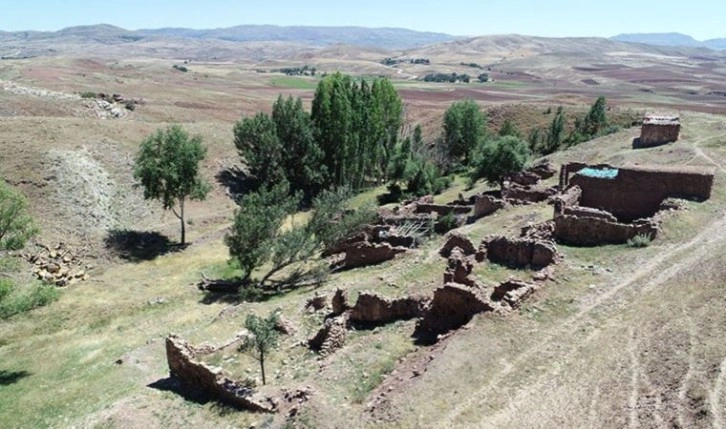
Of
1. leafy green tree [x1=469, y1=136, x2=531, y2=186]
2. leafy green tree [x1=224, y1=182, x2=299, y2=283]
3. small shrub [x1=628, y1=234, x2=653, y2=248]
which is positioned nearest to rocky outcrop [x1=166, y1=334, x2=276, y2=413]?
leafy green tree [x1=224, y1=182, x2=299, y2=283]

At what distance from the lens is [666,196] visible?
36.0 m

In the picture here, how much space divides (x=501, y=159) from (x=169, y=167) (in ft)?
87.8

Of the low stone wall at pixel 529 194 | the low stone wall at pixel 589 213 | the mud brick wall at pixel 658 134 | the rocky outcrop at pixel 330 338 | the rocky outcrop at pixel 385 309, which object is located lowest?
the rocky outcrop at pixel 330 338

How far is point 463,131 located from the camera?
78812mm

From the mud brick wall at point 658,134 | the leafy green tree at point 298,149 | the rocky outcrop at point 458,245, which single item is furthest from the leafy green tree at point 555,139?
the rocky outcrop at point 458,245

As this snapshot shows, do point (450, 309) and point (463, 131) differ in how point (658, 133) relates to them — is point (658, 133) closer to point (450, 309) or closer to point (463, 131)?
point (463, 131)

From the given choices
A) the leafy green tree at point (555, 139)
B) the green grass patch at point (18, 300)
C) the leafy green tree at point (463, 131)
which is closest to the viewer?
the green grass patch at point (18, 300)

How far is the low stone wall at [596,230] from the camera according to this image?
30109 millimetres

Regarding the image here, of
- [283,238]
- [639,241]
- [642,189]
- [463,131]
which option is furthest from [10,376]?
[463,131]

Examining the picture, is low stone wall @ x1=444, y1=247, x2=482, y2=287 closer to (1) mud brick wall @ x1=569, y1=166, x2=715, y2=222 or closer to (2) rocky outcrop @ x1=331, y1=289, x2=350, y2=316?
(2) rocky outcrop @ x1=331, y1=289, x2=350, y2=316

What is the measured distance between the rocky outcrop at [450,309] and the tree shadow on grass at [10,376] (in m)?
18.0

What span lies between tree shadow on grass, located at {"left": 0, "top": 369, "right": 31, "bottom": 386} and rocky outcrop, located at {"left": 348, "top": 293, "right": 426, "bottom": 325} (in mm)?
15231

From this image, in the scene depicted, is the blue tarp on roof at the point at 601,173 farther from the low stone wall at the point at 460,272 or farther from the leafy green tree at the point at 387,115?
the leafy green tree at the point at 387,115

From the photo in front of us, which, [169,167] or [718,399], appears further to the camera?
[169,167]
